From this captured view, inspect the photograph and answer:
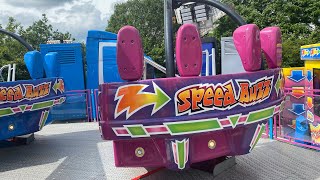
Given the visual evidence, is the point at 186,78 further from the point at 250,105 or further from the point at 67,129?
the point at 67,129

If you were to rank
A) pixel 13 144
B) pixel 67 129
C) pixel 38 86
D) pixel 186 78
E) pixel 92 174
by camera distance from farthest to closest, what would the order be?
pixel 67 129 < pixel 13 144 < pixel 38 86 < pixel 92 174 < pixel 186 78

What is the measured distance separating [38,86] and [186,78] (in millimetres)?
3129

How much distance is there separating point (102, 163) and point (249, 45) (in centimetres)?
296

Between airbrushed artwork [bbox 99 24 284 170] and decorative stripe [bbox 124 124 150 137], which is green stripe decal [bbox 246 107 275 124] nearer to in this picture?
airbrushed artwork [bbox 99 24 284 170]

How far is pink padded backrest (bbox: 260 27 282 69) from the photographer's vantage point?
11.0 feet

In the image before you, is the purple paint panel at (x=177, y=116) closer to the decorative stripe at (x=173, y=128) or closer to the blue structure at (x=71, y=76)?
the decorative stripe at (x=173, y=128)

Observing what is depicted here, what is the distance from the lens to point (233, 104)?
296 centimetres

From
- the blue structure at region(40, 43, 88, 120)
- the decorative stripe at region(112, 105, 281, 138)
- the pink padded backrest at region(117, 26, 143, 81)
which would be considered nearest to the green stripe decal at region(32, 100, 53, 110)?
the decorative stripe at region(112, 105, 281, 138)

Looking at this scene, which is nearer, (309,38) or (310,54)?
(310,54)

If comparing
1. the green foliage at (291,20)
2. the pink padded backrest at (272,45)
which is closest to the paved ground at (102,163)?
the pink padded backrest at (272,45)

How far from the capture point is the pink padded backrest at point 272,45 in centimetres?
334

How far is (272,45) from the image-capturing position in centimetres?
338

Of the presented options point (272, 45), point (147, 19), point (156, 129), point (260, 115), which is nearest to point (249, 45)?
point (272, 45)

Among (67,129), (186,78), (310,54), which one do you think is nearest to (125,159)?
(186,78)
